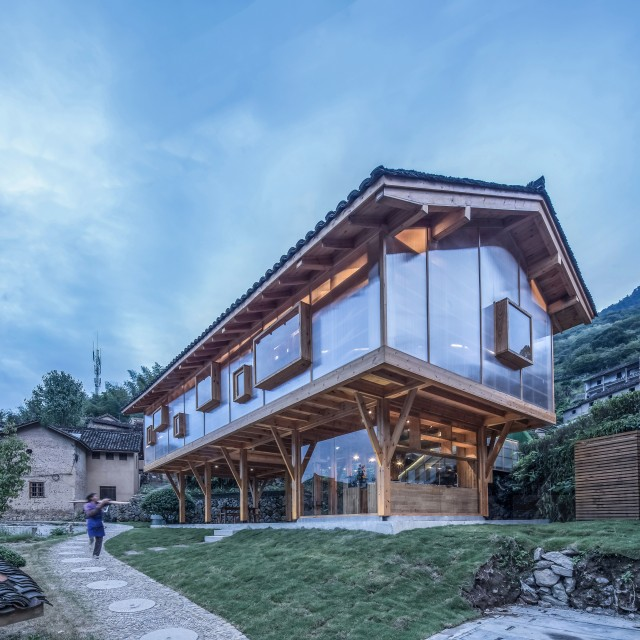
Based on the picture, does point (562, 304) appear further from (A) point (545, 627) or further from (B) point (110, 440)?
(B) point (110, 440)

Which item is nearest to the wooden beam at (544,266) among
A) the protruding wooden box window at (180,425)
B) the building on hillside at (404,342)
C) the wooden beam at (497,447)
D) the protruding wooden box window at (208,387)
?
the building on hillside at (404,342)

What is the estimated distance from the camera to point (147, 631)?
6094 mm

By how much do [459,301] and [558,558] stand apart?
528 centimetres

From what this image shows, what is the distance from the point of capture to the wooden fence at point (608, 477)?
417 inches

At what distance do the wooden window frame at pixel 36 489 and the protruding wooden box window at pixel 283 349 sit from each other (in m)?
25.0

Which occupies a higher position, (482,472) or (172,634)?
(482,472)

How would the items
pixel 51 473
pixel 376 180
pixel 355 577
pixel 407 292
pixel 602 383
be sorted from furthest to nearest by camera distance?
1. pixel 602 383
2. pixel 51 473
3. pixel 407 292
4. pixel 376 180
5. pixel 355 577

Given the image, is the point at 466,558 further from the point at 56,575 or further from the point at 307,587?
the point at 56,575

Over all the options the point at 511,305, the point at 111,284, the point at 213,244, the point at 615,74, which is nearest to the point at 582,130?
the point at 615,74

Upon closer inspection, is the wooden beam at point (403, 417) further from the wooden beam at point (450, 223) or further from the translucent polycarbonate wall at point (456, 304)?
the wooden beam at point (450, 223)

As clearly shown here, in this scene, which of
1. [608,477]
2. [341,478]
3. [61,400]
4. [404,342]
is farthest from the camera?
[61,400]

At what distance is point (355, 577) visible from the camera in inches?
289

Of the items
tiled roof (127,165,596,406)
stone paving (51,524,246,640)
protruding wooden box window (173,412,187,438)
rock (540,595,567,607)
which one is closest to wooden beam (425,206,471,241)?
tiled roof (127,165,596,406)

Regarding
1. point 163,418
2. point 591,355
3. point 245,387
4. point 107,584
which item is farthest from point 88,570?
point 591,355
